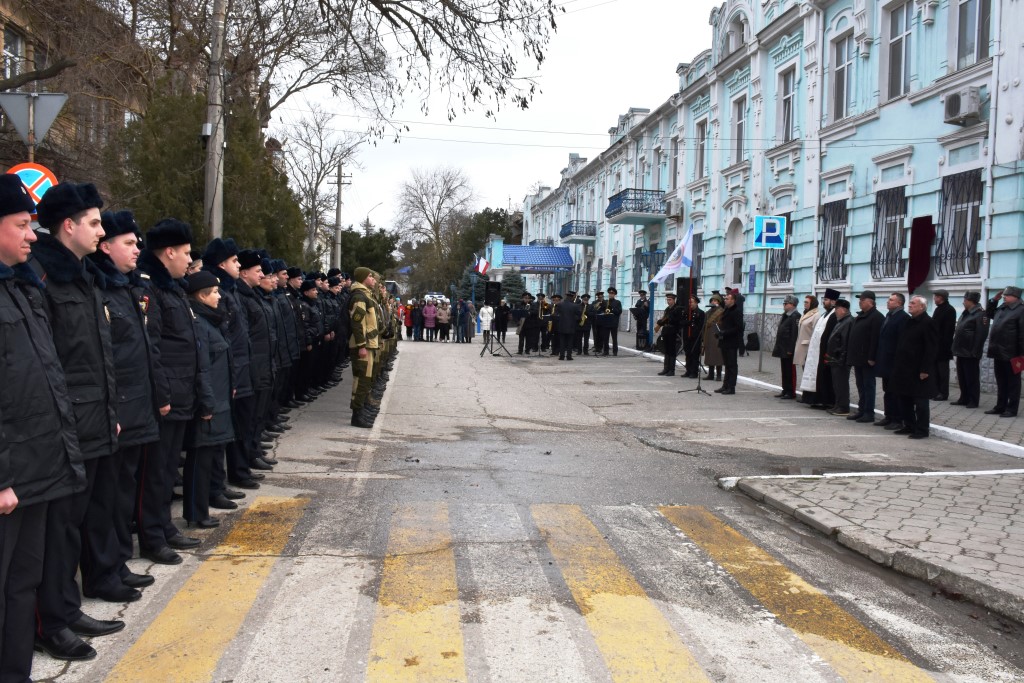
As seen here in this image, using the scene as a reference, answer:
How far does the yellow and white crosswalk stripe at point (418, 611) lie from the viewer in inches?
148

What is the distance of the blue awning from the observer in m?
48.2

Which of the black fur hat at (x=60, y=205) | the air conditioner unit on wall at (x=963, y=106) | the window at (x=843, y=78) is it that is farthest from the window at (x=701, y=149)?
the black fur hat at (x=60, y=205)

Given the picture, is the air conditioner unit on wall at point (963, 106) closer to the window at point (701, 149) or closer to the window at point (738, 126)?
the window at point (738, 126)

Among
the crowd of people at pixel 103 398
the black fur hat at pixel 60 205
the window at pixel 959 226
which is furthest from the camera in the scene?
the window at pixel 959 226

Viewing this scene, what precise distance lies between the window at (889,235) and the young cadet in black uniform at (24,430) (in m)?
17.9

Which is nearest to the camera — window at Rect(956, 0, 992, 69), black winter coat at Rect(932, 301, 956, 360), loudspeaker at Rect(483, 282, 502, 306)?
black winter coat at Rect(932, 301, 956, 360)

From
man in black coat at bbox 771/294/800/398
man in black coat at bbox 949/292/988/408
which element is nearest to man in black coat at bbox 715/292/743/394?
man in black coat at bbox 771/294/800/398

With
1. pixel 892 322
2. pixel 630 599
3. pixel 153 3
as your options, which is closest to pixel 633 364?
pixel 892 322

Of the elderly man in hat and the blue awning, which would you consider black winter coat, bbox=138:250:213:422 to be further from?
the blue awning

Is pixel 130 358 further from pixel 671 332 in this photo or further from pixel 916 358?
pixel 671 332

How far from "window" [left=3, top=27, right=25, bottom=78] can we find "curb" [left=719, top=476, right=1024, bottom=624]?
39.7 ft

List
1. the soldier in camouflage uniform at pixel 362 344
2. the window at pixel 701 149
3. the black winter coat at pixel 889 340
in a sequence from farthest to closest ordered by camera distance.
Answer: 1. the window at pixel 701 149
2. the black winter coat at pixel 889 340
3. the soldier in camouflage uniform at pixel 362 344

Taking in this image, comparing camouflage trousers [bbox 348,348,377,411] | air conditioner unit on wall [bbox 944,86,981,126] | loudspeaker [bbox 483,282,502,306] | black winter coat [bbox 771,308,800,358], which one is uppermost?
air conditioner unit on wall [bbox 944,86,981,126]

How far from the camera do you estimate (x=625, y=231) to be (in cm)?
4100
